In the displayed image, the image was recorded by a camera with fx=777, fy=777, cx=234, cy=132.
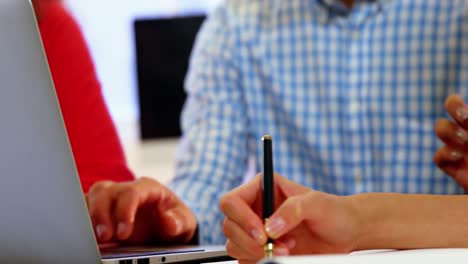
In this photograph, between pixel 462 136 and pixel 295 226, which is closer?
pixel 295 226

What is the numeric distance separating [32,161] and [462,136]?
59cm

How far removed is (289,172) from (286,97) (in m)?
0.15

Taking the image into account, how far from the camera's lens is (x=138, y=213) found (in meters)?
1.00

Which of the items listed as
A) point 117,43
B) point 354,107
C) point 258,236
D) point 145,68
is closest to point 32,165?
point 258,236

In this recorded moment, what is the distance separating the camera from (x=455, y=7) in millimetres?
1469

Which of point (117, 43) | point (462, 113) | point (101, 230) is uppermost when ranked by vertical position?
point (117, 43)

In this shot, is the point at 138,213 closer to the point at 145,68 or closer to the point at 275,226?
the point at 275,226

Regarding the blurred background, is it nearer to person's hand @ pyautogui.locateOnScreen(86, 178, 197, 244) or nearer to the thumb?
person's hand @ pyautogui.locateOnScreen(86, 178, 197, 244)

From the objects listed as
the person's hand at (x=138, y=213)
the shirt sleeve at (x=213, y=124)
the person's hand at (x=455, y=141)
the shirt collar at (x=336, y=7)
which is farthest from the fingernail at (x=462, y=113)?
the shirt collar at (x=336, y=7)

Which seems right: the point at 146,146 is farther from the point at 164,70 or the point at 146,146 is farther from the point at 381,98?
the point at 381,98

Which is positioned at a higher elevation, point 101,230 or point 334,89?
point 334,89

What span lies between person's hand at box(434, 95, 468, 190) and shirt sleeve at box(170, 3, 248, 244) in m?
0.42

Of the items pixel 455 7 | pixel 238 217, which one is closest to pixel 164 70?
pixel 455 7

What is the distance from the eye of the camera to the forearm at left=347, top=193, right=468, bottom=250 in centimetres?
68
